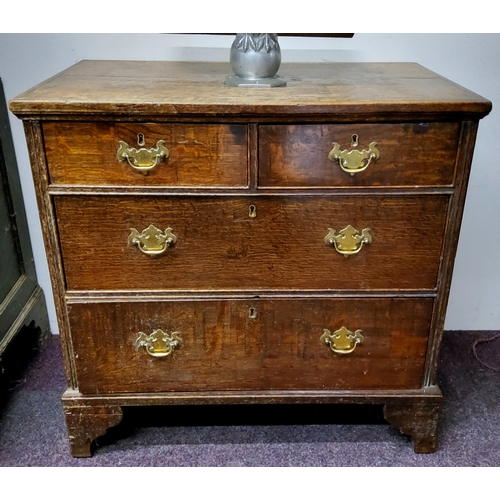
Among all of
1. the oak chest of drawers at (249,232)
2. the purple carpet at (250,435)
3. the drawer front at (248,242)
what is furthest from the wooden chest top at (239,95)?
the purple carpet at (250,435)

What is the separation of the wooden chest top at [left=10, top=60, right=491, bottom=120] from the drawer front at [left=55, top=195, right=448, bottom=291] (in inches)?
7.5

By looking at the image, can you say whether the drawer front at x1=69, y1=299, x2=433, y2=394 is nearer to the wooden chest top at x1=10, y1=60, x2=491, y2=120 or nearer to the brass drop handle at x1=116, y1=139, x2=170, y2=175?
the brass drop handle at x1=116, y1=139, x2=170, y2=175

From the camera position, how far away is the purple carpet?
1.43 m

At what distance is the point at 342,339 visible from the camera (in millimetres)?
1319

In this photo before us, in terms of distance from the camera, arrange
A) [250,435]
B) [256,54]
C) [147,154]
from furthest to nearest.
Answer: [250,435] → [256,54] → [147,154]

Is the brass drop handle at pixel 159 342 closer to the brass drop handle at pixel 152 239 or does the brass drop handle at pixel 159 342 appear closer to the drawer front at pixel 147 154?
the brass drop handle at pixel 152 239

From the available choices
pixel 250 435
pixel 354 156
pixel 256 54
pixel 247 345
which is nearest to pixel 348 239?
pixel 354 156

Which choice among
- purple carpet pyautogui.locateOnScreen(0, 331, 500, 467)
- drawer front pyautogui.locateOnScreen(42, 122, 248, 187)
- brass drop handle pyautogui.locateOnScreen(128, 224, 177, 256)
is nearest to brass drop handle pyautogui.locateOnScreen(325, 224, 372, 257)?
drawer front pyautogui.locateOnScreen(42, 122, 248, 187)

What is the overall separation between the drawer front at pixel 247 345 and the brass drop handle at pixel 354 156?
323 mm

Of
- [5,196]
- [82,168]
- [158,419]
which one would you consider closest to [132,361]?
→ [158,419]

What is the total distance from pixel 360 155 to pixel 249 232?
288 millimetres

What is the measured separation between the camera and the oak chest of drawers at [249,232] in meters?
1.12

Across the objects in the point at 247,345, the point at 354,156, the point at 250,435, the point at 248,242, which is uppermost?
→ the point at 354,156

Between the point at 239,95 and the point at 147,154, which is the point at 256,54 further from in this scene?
the point at 147,154
